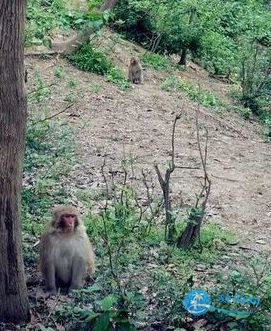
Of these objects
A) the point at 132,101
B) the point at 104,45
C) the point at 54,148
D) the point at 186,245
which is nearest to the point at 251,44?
the point at 104,45

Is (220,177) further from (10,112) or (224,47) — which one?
(224,47)

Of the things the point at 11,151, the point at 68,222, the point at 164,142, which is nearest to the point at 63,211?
the point at 68,222

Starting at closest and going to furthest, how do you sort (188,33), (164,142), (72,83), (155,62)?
(164,142), (72,83), (155,62), (188,33)

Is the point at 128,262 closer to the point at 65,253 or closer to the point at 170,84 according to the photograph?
the point at 65,253

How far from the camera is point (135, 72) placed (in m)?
16.0

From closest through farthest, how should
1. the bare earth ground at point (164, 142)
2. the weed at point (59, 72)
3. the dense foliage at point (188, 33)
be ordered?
the bare earth ground at point (164, 142) → the weed at point (59, 72) → the dense foliage at point (188, 33)

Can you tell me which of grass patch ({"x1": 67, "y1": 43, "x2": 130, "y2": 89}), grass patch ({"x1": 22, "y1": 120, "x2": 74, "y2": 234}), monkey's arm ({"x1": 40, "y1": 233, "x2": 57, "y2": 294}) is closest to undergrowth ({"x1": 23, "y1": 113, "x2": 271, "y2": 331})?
grass patch ({"x1": 22, "y1": 120, "x2": 74, "y2": 234})

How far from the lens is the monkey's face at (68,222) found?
6.20 m

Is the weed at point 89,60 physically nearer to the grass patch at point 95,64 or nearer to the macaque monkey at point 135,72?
the grass patch at point 95,64

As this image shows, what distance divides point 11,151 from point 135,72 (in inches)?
439

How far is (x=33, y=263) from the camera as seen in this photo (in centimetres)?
697

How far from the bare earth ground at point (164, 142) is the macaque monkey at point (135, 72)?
29cm

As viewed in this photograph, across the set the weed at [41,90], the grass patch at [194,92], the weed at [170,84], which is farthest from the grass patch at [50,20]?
the grass patch at [194,92]

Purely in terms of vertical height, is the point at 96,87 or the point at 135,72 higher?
the point at 135,72
